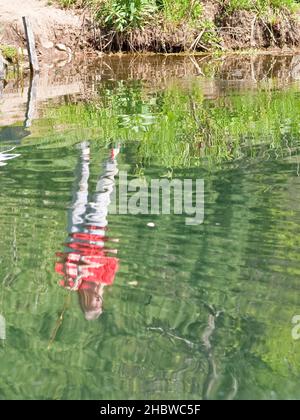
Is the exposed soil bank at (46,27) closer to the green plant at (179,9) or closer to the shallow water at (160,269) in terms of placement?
the green plant at (179,9)

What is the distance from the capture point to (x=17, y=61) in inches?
715

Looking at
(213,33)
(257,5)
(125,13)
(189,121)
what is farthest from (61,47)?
(189,121)

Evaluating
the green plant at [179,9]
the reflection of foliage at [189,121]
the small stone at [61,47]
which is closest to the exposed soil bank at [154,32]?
the small stone at [61,47]

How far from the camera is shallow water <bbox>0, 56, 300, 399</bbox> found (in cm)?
436

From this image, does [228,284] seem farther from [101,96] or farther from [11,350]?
[101,96]

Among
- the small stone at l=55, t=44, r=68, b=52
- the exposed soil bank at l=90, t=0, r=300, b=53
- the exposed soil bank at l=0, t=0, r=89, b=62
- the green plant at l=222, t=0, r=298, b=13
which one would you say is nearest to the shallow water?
the exposed soil bank at l=0, t=0, r=89, b=62

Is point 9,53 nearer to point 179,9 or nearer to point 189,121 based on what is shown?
point 179,9

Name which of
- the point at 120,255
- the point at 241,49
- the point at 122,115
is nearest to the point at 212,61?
the point at 241,49

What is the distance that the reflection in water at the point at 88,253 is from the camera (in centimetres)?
515

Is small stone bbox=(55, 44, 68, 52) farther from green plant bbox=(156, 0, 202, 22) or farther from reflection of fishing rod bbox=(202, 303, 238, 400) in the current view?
reflection of fishing rod bbox=(202, 303, 238, 400)

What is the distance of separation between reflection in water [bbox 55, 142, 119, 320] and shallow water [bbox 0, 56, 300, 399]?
5cm

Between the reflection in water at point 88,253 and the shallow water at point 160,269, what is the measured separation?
0.05 metres
